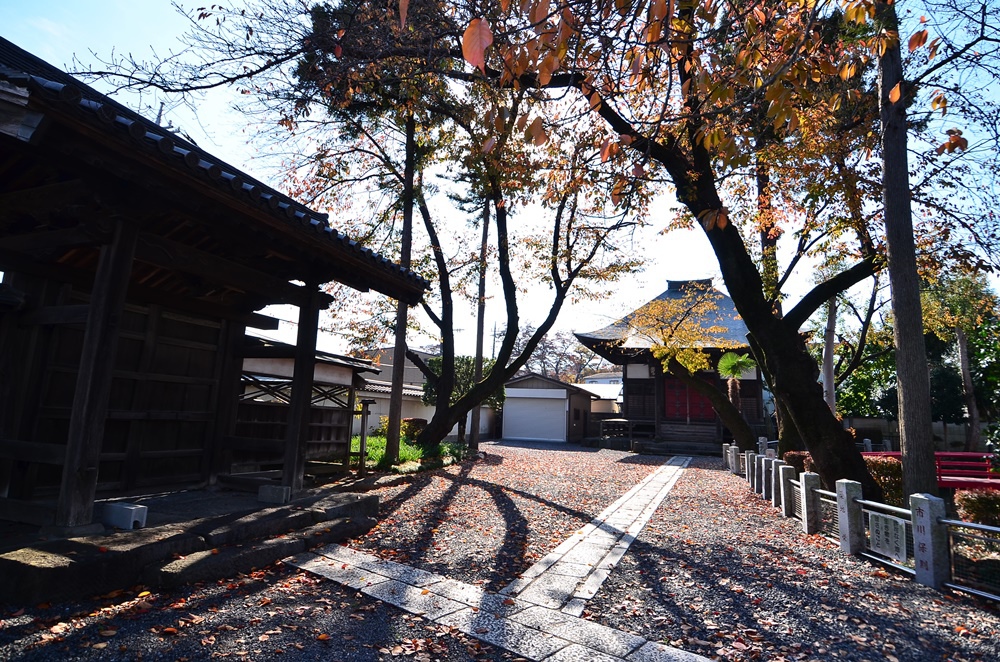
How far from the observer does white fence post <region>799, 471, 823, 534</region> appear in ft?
22.0

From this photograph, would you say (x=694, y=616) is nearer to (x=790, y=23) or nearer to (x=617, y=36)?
(x=617, y=36)

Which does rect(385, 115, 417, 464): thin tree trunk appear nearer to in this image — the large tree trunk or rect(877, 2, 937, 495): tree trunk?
the large tree trunk

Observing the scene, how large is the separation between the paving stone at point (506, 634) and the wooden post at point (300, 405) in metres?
3.02

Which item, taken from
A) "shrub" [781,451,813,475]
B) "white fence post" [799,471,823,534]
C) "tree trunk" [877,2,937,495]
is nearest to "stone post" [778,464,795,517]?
"white fence post" [799,471,823,534]

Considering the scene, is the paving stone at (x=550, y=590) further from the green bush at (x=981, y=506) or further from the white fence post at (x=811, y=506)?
the green bush at (x=981, y=506)

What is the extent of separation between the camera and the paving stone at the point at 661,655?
126 inches

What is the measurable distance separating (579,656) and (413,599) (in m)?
1.42

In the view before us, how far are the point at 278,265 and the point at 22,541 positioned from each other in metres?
3.53

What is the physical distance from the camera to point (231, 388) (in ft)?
23.0

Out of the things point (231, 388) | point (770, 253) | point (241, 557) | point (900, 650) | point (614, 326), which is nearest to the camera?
point (900, 650)

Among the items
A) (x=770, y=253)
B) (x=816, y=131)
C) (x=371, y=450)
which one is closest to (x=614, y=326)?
(x=770, y=253)

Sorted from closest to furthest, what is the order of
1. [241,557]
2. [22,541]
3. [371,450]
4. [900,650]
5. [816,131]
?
[900,650] < [22,541] < [241,557] < [816,131] < [371,450]

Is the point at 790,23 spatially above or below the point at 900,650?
above

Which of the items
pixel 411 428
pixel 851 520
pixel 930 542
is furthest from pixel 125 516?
pixel 411 428
